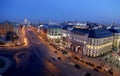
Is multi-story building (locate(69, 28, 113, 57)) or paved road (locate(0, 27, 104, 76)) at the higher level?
multi-story building (locate(69, 28, 113, 57))

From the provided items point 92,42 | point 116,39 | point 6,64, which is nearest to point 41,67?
point 6,64

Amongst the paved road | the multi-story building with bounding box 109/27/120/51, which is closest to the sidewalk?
the paved road

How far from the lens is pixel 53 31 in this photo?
4553 cm

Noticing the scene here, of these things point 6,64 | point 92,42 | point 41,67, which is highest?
point 92,42

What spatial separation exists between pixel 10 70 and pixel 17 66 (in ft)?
5.43

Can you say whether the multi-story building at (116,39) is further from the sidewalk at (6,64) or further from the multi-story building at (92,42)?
the sidewalk at (6,64)

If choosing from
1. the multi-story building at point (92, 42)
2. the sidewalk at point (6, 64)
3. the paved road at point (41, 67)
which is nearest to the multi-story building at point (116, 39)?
the multi-story building at point (92, 42)

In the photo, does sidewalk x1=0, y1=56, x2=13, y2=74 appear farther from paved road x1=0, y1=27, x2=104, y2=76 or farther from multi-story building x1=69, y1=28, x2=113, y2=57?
multi-story building x1=69, y1=28, x2=113, y2=57

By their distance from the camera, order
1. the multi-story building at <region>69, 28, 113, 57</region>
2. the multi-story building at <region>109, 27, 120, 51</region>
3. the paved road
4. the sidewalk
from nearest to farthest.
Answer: the paved road → the sidewalk → the multi-story building at <region>69, 28, 113, 57</region> → the multi-story building at <region>109, 27, 120, 51</region>

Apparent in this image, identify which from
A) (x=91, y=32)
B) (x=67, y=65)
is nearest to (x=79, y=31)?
(x=91, y=32)

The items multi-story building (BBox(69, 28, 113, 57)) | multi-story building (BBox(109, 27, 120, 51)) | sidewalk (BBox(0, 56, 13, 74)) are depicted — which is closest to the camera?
sidewalk (BBox(0, 56, 13, 74))

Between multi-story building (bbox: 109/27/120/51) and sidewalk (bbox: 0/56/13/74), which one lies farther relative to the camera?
multi-story building (bbox: 109/27/120/51)

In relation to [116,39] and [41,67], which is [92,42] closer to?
[116,39]

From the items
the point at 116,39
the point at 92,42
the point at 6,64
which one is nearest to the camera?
the point at 6,64
